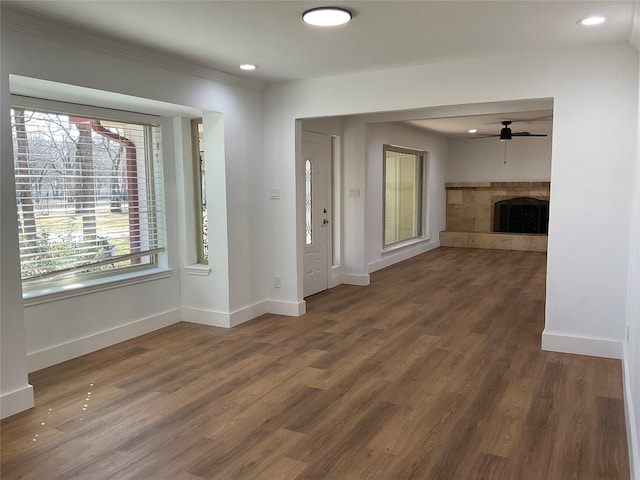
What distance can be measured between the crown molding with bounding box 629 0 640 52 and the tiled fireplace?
6.94 metres

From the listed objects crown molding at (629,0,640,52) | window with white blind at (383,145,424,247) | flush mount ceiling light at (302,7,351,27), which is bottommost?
window with white blind at (383,145,424,247)

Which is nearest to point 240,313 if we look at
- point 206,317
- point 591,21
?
point 206,317

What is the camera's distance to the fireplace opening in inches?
410

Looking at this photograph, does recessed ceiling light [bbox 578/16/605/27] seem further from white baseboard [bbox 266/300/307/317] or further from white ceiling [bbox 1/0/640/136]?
white baseboard [bbox 266/300/307/317]

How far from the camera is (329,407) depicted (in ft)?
10.1

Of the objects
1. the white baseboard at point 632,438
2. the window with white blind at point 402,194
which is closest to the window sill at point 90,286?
the white baseboard at point 632,438

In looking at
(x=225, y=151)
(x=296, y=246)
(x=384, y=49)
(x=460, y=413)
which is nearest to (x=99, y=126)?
(x=225, y=151)

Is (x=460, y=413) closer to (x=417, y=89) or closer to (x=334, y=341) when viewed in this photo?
(x=334, y=341)

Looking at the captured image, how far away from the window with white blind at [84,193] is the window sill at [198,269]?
0.34 m

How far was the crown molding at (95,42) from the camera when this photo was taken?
2973 millimetres

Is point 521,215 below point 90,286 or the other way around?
the other way around

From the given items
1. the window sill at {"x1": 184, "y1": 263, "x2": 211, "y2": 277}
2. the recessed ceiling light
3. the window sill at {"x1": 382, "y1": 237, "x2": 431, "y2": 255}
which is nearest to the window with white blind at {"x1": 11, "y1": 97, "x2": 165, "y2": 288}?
the window sill at {"x1": 184, "y1": 263, "x2": 211, "y2": 277}

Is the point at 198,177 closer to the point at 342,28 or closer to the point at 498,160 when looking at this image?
the point at 342,28

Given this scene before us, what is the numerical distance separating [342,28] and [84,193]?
8.18ft
